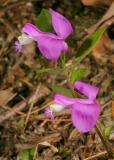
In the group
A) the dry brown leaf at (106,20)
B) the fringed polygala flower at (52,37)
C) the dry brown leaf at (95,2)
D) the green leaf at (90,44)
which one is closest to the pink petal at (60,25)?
the fringed polygala flower at (52,37)

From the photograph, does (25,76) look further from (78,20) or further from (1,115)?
(78,20)

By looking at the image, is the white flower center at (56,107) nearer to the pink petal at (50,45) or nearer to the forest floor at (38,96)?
the pink petal at (50,45)

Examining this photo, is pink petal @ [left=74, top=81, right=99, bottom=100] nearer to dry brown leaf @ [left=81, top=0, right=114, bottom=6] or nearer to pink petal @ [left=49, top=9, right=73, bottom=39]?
pink petal @ [left=49, top=9, right=73, bottom=39]

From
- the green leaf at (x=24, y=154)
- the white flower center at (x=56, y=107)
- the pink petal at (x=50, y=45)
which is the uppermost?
the pink petal at (x=50, y=45)

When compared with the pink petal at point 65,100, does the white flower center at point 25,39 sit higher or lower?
higher

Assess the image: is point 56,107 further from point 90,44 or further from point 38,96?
point 38,96
